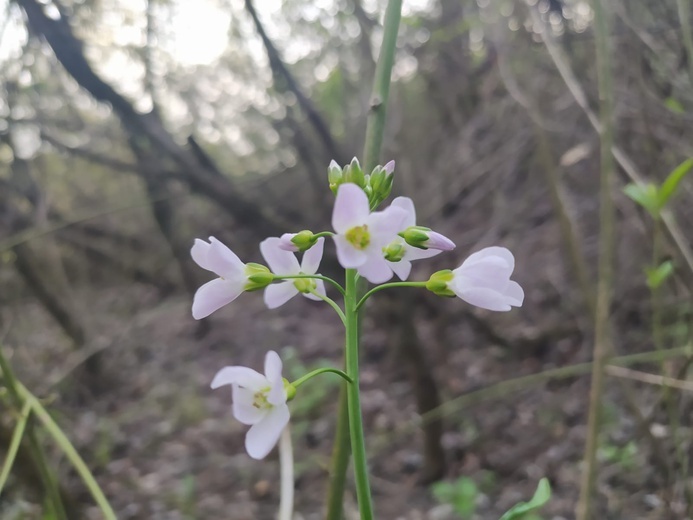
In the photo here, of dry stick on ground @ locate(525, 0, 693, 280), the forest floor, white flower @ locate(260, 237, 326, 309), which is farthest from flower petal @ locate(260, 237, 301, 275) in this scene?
the forest floor

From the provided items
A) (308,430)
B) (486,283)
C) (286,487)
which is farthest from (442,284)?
(308,430)

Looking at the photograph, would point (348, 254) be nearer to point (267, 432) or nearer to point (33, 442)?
point (267, 432)

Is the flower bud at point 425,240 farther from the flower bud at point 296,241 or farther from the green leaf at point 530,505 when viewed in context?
the green leaf at point 530,505

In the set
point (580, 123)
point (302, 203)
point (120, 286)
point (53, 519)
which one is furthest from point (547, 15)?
point (120, 286)

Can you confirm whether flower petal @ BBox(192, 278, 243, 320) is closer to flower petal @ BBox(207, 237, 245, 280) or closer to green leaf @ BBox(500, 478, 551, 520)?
flower petal @ BBox(207, 237, 245, 280)

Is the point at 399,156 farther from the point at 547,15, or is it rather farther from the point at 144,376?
the point at 144,376
